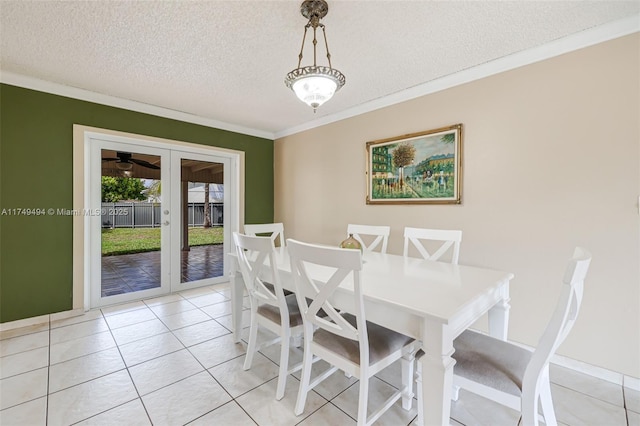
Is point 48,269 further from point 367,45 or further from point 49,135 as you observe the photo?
point 367,45

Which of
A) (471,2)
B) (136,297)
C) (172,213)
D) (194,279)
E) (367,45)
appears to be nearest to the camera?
(471,2)

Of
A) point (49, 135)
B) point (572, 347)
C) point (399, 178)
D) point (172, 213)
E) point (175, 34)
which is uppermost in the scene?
point (175, 34)

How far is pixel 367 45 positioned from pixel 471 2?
69 cm

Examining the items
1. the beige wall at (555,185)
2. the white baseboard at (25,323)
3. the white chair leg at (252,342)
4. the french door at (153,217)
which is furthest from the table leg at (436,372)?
the white baseboard at (25,323)

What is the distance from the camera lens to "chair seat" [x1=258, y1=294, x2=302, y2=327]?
1797 mm

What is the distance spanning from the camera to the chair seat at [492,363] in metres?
1.19

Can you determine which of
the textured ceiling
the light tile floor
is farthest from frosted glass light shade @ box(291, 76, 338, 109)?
the light tile floor

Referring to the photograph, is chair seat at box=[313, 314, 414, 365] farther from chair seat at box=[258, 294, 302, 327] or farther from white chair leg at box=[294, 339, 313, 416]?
chair seat at box=[258, 294, 302, 327]

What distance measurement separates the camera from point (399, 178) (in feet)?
9.62

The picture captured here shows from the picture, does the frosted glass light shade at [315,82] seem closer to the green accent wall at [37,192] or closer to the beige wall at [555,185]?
the beige wall at [555,185]

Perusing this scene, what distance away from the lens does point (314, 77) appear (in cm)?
166

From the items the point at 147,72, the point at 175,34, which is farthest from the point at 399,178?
the point at 147,72

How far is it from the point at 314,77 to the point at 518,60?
1.71 meters

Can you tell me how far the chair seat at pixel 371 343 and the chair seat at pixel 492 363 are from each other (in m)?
0.29
